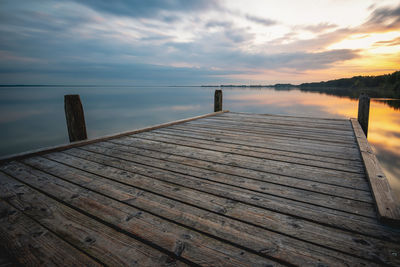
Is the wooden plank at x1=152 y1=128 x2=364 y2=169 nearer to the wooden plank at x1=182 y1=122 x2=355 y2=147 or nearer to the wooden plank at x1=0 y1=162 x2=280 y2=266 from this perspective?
the wooden plank at x1=182 y1=122 x2=355 y2=147

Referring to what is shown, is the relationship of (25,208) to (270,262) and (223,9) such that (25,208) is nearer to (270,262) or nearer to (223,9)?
(270,262)

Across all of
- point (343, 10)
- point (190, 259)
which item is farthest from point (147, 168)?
point (343, 10)

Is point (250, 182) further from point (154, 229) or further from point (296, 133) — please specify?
point (296, 133)

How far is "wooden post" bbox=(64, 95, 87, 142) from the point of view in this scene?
11.0 ft

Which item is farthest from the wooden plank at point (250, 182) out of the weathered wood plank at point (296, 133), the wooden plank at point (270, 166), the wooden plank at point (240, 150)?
the weathered wood plank at point (296, 133)

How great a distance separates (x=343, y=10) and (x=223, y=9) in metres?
6.99

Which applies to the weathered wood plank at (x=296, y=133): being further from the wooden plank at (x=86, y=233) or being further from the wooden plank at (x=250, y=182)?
the wooden plank at (x=86, y=233)

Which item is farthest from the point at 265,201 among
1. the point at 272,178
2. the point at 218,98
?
the point at 218,98

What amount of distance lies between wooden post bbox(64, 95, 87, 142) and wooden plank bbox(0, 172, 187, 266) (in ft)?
5.55

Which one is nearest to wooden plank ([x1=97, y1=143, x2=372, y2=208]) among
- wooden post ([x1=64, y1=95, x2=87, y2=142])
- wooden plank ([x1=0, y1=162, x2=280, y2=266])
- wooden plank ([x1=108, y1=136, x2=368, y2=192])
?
wooden plank ([x1=108, y1=136, x2=368, y2=192])

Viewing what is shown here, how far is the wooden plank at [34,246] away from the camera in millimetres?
1089

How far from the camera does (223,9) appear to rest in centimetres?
1317

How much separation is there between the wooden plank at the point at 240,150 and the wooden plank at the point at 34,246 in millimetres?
2149

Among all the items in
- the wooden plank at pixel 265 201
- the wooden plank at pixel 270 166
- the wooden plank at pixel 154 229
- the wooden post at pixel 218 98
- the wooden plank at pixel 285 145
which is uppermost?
the wooden post at pixel 218 98
